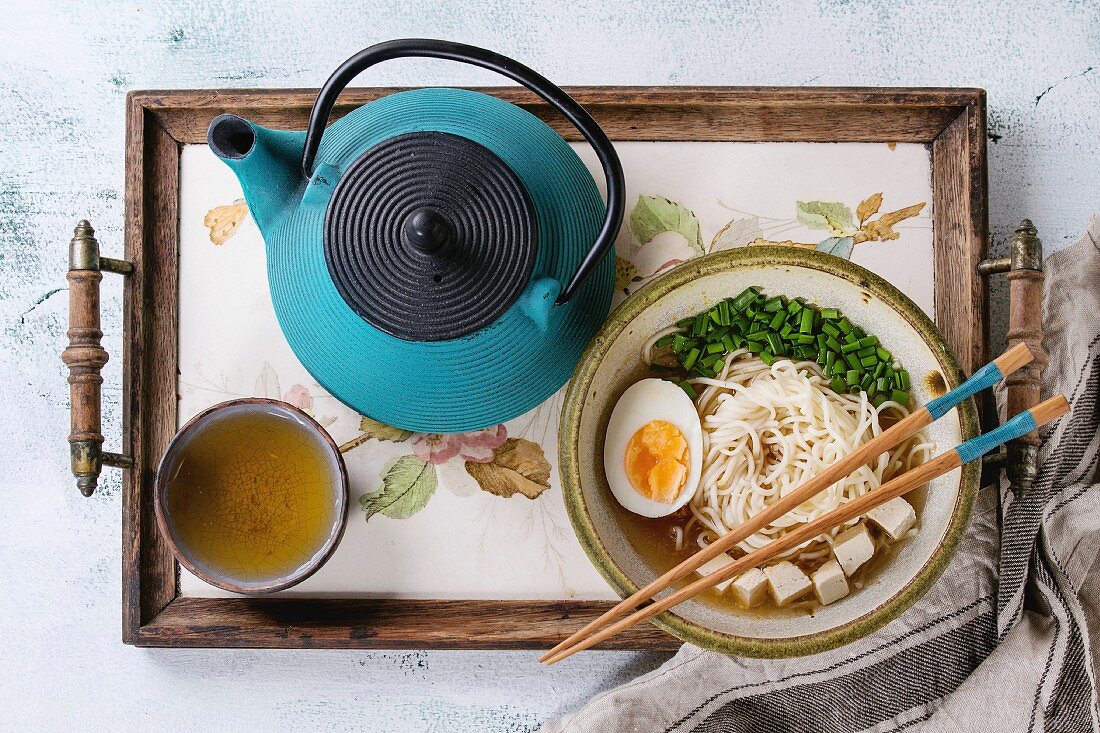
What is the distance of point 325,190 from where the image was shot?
34.4 inches

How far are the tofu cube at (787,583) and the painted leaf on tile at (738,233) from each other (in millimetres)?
415

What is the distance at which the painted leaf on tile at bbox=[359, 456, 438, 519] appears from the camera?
1100 millimetres

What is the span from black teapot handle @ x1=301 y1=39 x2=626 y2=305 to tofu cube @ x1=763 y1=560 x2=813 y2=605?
0.43 m

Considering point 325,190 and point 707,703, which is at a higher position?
point 325,190

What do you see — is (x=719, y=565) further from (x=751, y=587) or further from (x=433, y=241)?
(x=433, y=241)

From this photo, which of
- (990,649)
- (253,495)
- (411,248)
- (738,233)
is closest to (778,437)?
(738,233)

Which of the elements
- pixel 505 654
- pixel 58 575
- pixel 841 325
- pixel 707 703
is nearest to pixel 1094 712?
pixel 707 703

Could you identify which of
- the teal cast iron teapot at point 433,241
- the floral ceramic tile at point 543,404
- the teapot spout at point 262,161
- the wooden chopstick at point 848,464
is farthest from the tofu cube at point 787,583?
the teapot spout at point 262,161

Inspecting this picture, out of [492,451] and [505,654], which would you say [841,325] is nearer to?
[492,451]

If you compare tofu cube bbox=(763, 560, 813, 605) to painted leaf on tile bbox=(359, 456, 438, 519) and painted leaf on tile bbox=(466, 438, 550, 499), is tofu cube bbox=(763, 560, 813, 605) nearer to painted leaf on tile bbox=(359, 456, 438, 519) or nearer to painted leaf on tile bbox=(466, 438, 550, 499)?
painted leaf on tile bbox=(466, 438, 550, 499)

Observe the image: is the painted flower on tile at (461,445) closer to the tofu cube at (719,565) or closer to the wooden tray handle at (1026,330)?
the tofu cube at (719,565)

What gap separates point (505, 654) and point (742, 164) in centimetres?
74

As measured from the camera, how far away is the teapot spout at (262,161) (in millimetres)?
852

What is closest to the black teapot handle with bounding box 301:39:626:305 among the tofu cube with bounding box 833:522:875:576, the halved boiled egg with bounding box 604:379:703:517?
the halved boiled egg with bounding box 604:379:703:517
